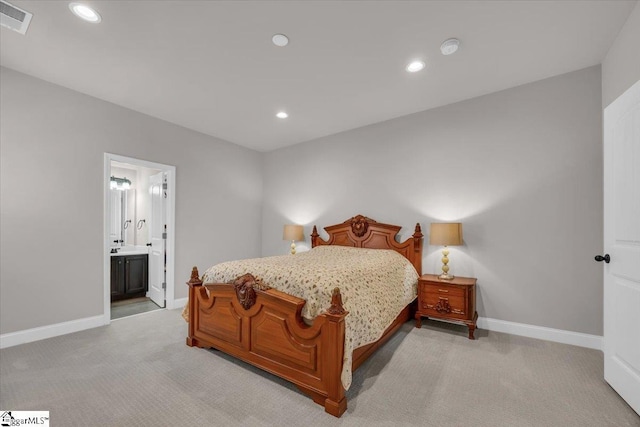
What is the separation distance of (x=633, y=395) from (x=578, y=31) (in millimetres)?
2721

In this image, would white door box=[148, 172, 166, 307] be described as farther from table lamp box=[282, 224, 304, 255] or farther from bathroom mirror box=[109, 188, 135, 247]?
table lamp box=[282, 224, 304, 255]

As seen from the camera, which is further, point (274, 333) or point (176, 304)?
point (176, 304)

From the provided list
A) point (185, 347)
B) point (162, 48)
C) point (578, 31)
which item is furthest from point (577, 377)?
point (162, 48)

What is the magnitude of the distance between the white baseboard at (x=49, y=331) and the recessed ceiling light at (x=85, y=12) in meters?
3.06

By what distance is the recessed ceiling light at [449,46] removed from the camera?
2314 millimetres

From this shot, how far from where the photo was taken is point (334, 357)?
178 centimetres

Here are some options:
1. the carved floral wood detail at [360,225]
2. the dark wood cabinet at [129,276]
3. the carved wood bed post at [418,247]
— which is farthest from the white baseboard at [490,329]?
the carved floral wood detail at [360,225]

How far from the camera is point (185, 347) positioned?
9.02 ft

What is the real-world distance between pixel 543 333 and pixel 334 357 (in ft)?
8.44

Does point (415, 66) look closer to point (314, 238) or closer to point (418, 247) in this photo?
point (418, 247)

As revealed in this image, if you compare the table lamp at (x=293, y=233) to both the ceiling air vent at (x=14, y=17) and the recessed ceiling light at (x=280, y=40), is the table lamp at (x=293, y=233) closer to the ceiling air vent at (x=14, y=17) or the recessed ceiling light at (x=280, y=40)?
the recessed ceiling light at (x=280, y=40)

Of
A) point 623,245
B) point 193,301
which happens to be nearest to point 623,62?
point 623,245

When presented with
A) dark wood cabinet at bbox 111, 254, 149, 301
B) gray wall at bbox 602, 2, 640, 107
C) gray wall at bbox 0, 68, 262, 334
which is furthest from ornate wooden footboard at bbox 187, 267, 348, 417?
gray wall at bbox 602, 2, 640, 107

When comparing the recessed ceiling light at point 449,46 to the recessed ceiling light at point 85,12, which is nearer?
the recessed ceiling light at point 85,12
